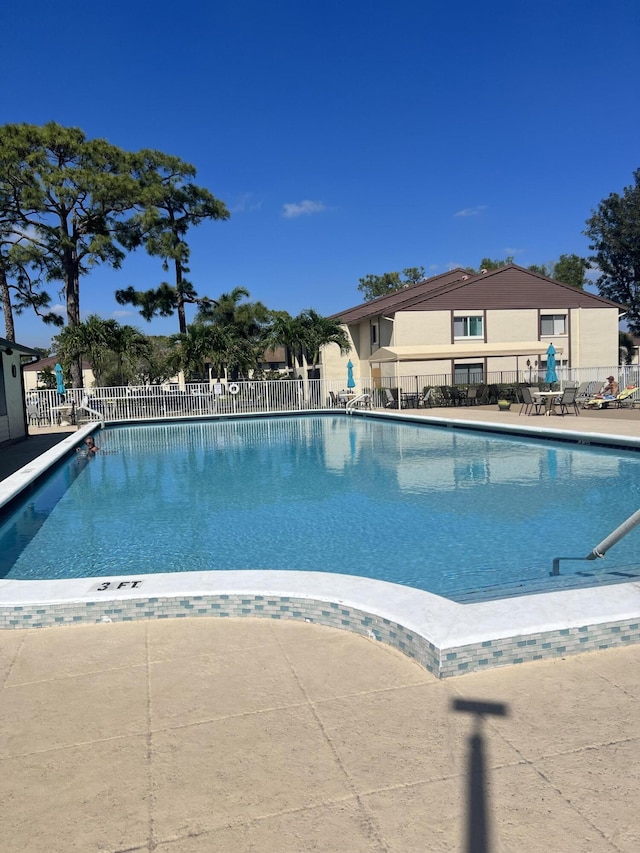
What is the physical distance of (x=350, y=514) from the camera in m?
7.86

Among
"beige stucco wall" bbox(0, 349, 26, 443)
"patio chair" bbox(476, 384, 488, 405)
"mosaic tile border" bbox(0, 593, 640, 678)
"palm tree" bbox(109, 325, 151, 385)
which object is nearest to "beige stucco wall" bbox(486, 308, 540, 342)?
"patio chair" bbox(476, 384, 488, 405)

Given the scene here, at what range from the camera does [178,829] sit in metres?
1.97

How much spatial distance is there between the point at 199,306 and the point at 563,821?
3181cm

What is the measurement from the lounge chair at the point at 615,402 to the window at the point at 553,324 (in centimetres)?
1113

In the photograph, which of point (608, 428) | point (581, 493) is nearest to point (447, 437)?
point (608, 428)

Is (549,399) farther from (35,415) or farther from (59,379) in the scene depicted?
(35,415)

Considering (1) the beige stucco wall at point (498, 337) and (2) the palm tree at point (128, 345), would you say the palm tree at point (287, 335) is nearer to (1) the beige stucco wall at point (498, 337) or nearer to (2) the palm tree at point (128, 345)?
(1) the beige stucco wall at point (498, 337)

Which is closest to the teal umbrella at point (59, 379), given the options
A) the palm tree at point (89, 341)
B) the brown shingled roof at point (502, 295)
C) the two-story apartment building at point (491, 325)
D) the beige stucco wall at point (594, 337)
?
the palm tree at point (89, 341)

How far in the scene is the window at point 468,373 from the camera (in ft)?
95.8

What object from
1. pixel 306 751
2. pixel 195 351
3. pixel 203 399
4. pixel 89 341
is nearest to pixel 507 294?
pixel 195 351

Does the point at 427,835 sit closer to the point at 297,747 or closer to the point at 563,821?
the point at 563,821

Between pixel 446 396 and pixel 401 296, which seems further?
pixel 401 296

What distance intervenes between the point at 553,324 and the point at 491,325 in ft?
11.5

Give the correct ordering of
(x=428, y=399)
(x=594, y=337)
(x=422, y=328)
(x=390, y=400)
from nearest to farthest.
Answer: (x=390, y=400) → (x=428, y=399) → (x=422, y=328) → (x=594, y=337)
